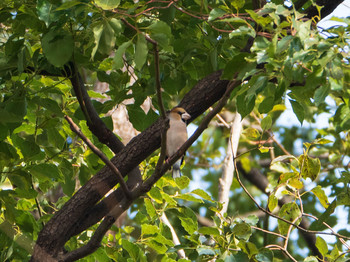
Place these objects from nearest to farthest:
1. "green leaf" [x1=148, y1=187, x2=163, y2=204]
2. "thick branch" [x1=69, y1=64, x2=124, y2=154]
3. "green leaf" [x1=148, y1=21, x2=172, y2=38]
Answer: "green leaf" [x1=148, y1=21, x2=172, y2=38] → "thick branch" [x1=69, y1=64, x2=124, y2=154] → "green leaf" [x1=148, y1=187, x2=163, y2=204]

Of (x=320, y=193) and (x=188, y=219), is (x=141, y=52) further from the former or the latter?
(x=188, y=219)

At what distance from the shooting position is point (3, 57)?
10.6 feet

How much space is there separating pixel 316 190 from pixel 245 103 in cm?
82

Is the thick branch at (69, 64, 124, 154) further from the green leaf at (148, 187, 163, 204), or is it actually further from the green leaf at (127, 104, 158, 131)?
the green leaf at (148, 187, 163, 204)

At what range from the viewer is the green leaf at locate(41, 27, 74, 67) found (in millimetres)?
2836

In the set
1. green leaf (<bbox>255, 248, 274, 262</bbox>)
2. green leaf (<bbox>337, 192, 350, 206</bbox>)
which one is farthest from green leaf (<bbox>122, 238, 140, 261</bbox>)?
green leaf (<bbox>337, 192, 350, 206</bbox>)

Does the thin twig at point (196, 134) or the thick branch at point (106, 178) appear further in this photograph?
the thick branch at point (106, 178)

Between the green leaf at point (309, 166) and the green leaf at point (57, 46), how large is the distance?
1599 millimetres

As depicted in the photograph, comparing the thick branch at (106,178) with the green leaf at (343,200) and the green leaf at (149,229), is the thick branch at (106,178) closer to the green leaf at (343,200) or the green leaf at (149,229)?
the green leaf at (149,229)

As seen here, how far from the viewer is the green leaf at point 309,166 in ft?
11.8

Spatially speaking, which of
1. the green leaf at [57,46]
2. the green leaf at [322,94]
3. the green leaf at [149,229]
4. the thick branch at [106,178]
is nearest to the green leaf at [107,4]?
the green leaf at [57,46]

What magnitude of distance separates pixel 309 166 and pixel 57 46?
1716mm

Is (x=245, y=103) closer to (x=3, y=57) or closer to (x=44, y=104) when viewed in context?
(x=44, y=104)

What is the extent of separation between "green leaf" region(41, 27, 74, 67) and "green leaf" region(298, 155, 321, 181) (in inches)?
63.0
